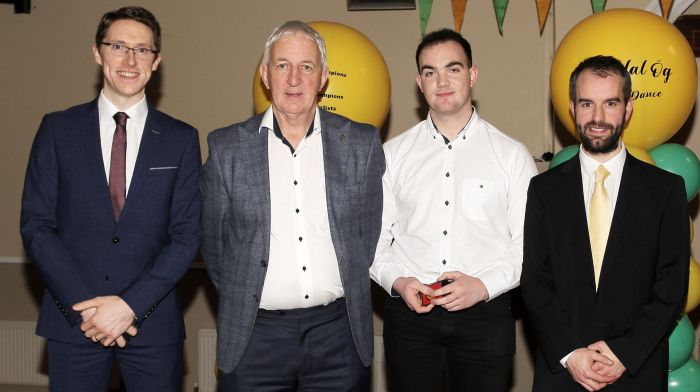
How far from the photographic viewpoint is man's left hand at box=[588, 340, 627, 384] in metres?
2.40

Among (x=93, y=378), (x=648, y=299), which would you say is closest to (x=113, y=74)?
(x=93, y=378)

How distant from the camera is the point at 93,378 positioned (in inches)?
98.2

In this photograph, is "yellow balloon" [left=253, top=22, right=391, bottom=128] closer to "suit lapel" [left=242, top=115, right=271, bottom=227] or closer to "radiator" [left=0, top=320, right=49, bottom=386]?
"suit lapel" [left=242, top=115, right=271, bottom=227]

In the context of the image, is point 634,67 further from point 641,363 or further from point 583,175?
point 641,363

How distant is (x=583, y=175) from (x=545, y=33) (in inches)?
77.1

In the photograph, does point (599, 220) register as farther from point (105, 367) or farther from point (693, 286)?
point (105, 367)

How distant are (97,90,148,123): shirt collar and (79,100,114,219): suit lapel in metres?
0.04

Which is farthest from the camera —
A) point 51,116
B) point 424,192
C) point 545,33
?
point 545,33

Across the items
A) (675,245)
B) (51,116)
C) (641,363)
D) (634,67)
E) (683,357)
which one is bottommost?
(683,357)

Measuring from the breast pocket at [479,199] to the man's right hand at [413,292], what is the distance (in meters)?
0.32

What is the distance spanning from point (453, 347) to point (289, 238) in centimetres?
72

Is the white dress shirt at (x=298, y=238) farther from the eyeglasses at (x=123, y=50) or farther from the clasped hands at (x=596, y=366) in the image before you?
the clasped hands at (x=596, y=366)

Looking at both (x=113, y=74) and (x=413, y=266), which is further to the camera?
(x=413, y=266)

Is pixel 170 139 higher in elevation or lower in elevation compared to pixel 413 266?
higher
